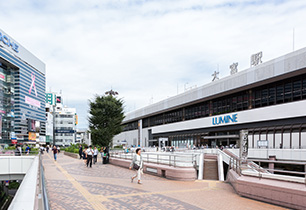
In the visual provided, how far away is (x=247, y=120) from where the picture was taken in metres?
40.8

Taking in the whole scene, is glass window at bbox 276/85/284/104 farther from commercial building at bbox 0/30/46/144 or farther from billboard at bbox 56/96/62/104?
billboard at bbox 56/96/62/104

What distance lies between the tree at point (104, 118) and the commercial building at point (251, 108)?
538 cm

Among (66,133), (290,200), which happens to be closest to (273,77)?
(290,200)

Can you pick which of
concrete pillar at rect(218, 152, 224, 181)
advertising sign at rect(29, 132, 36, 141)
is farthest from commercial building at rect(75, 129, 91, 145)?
advertising sign at rect(29, 132, 36, 141)

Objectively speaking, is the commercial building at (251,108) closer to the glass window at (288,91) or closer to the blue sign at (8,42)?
the glass window at (288,91)

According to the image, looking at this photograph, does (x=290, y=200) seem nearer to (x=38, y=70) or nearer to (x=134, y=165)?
(x=134, y=165)

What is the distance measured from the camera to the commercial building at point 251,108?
33.3m

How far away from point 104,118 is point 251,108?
1989 cm

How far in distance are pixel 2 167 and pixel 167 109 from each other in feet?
145

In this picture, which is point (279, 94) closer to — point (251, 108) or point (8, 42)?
point (251, 108)

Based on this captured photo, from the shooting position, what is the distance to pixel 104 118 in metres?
35.4

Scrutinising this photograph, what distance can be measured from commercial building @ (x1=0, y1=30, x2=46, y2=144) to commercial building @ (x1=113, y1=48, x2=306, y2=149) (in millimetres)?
49079

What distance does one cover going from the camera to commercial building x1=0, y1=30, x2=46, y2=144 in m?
85.2

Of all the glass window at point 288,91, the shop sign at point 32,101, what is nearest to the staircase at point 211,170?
the glass window at point 288,91
